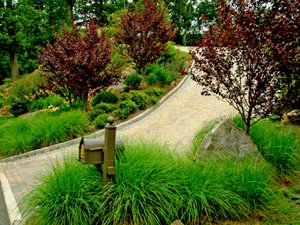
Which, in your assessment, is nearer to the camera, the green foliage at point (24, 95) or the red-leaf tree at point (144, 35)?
the green foliage at point (24, 95)

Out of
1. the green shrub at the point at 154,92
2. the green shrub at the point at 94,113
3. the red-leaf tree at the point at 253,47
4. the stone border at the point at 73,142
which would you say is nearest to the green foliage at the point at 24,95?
the green shrub at the point at 94,113

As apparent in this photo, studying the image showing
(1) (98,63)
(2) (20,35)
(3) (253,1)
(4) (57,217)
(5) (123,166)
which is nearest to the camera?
(4) (57,217)

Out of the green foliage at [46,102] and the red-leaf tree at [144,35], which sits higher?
the red-leaf tree at [144,35]

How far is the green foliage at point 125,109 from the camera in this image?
36.2ft

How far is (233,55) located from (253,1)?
953mm

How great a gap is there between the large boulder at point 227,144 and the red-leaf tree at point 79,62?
19.1ft

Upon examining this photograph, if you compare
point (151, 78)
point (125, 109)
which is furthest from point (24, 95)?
point (125, 109)

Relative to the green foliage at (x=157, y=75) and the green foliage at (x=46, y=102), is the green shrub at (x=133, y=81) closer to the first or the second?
the green foliage at (x=157, y=75)

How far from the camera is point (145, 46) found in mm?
14258

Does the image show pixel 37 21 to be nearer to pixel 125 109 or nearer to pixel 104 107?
pixel 104 107

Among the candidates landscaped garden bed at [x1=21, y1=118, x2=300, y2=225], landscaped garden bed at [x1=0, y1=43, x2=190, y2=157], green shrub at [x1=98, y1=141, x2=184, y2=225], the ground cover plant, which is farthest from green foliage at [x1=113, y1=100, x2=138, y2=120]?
green shrub at [x1=98, y1=141, x2=184, y2=225]

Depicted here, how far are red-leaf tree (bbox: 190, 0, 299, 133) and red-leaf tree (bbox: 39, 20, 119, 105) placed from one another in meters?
5.10

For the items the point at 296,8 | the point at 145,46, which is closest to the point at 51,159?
the point at 296,8

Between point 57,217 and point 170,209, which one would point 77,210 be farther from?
point 170,209
